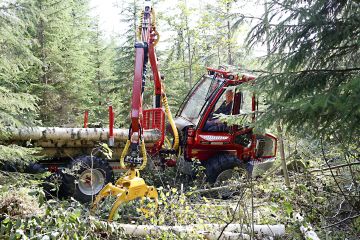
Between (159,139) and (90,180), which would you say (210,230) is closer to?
(90,180)

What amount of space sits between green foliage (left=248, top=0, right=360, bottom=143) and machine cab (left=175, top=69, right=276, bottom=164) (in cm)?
351

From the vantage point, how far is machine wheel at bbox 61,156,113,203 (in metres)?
6.55

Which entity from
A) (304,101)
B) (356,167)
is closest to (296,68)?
(304,101)

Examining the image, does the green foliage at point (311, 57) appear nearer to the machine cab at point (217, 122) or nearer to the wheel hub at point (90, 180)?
the machine cab at point (217, 122)

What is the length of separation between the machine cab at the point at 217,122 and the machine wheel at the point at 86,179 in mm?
1943

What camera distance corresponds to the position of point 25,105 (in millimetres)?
4566

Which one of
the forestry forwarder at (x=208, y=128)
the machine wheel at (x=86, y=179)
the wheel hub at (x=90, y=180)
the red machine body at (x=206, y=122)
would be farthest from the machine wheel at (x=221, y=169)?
the wheel hub at (x=90, y=180)

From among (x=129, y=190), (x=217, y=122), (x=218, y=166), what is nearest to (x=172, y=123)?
(x=217, y=122)

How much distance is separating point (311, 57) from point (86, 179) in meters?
4.65

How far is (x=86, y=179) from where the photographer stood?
22.3ft

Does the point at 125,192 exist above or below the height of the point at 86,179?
above

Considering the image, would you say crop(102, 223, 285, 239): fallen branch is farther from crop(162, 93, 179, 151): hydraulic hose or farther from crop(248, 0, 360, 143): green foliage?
crop(162, 93, 179, 151): hydraulic hose

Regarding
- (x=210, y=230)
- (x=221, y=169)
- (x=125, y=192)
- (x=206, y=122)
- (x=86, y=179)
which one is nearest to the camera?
(x=210, y=230)

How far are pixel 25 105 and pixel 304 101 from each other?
3347mm
